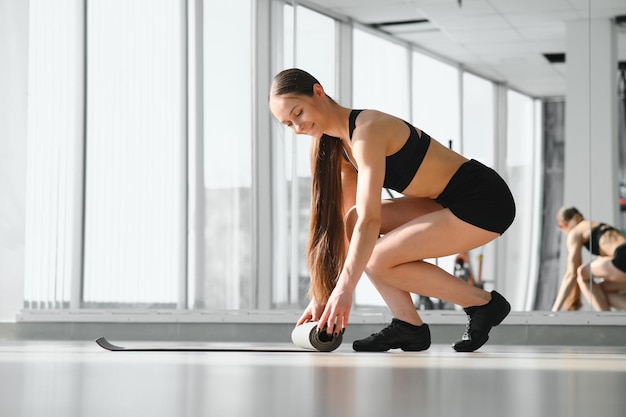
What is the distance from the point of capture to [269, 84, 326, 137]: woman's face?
8.73 ft

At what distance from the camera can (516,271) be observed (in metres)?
5.82

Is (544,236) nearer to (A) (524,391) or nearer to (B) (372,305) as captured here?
(B) (372,305)

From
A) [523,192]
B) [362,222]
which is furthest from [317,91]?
[523,192]

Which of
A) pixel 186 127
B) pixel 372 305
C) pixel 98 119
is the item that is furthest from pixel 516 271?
pixel 98 119

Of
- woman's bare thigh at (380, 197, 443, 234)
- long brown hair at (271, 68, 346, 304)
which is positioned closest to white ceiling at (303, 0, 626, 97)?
woman's bare thigh at (380, 197, 443, 234)

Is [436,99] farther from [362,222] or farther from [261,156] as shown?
[362,222]

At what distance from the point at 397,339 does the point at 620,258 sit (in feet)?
10.6

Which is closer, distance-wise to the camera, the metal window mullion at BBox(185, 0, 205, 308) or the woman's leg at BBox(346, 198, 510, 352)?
the woman's leg at BBox(346, 198, 510, 352)

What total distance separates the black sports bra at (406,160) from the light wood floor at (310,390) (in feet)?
2.92

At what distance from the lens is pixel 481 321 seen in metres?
2.85

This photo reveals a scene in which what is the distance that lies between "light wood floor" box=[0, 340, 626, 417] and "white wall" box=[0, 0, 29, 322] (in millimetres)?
4140

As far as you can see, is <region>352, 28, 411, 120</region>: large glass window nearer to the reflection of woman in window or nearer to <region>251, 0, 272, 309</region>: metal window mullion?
<region>251, 0, 272, 309</region>: metal window mullion

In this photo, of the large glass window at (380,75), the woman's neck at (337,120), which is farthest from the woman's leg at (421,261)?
the large glass window at (380,75)

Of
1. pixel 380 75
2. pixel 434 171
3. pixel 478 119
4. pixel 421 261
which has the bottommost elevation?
pixel 421 261
